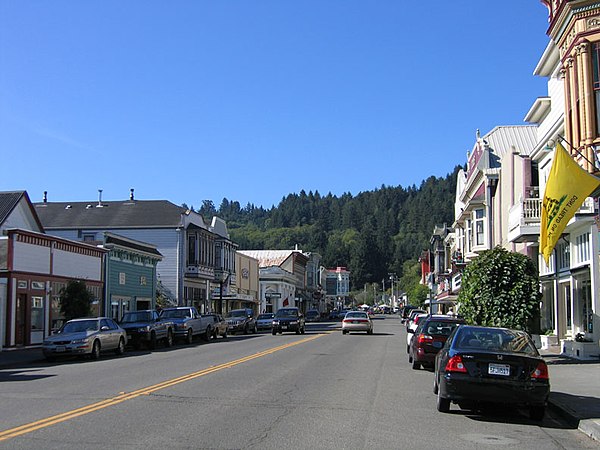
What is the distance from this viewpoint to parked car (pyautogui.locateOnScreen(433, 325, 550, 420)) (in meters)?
11.5

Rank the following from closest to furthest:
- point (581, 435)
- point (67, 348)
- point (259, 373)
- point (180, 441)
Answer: point (180, 441)
point (581, 435)
point (259, 373)
point (67, 348)

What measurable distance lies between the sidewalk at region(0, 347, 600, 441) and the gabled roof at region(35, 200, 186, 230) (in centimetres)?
2973

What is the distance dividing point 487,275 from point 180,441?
1618 centimetres

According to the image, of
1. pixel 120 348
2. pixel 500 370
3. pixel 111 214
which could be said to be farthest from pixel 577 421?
pixel 111 214

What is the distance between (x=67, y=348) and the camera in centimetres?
2494

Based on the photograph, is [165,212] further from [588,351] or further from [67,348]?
[588,351]

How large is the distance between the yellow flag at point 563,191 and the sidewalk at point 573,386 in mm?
3600

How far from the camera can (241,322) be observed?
50.0 meters

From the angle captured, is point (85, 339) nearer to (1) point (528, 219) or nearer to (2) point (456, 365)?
(1) point (528, 219)

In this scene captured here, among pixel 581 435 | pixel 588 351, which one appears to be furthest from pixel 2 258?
pixel 581 435

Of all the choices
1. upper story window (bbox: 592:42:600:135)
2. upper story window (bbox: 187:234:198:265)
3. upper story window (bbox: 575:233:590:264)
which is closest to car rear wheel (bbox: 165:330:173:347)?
upper story window (bbox: 575:233:590:264)

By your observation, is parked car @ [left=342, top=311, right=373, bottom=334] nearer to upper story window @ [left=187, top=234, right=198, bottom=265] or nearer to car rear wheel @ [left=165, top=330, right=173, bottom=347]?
car rear wheel @ [left=165, top=330, right=173, bottom=347]

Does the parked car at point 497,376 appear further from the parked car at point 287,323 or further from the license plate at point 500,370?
the parked car at point 287,323

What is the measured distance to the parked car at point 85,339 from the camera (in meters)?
25.0
